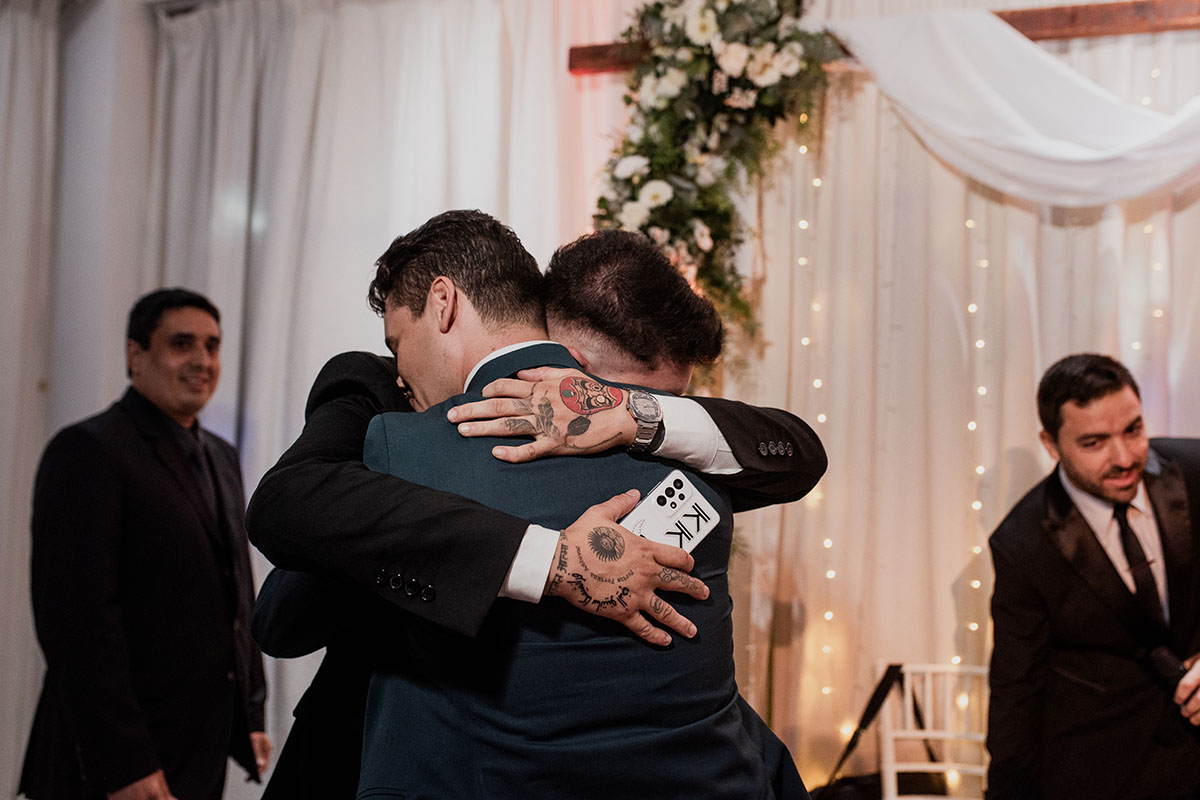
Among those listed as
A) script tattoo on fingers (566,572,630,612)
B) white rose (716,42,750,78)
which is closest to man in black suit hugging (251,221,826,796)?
script tattoo on fingers (566,572,630,612)

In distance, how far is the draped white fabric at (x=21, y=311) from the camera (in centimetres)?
432

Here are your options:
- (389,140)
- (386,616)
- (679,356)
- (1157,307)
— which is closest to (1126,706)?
(1157,307)

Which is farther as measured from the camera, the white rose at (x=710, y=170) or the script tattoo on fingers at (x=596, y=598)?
the white rose at (x=710, y=170)

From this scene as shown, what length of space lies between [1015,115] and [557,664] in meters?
3.22

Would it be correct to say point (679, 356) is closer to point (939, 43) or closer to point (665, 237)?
point (665, 237)

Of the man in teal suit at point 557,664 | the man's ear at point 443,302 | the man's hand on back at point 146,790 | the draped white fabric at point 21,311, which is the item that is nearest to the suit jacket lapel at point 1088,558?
the man in teal suit at point 557,664

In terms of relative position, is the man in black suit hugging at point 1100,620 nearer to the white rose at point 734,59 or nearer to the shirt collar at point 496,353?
the white rose at point 734,59

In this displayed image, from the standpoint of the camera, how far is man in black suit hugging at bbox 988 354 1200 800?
283cm

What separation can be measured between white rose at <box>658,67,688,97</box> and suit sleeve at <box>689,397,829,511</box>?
94.5 inches

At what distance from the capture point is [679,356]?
168cm

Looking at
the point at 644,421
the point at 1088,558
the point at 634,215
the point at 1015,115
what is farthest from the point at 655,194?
the point at 644,421

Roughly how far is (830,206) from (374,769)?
320 cm

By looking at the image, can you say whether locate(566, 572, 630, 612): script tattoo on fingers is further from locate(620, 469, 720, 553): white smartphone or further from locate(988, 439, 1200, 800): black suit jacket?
locate(988, 439, 1200, 800): black suit jacket

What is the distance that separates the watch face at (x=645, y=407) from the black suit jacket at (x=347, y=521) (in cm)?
14
